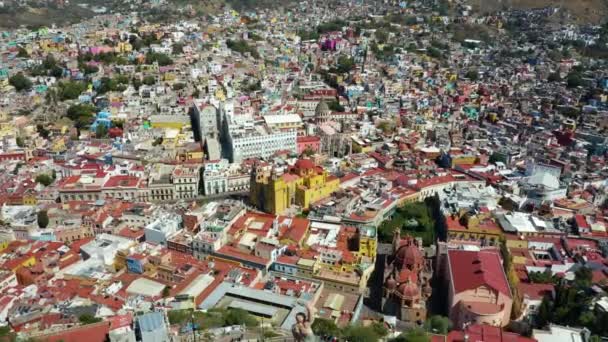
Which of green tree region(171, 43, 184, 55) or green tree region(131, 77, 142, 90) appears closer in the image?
green tree region(131, 77, 142, 90)

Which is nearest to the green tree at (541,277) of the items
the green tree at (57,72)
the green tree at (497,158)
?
the green tree at (497,158)

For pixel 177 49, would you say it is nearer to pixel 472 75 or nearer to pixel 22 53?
pixel 22 53

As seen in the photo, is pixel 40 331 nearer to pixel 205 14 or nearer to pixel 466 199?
pixel 466 199

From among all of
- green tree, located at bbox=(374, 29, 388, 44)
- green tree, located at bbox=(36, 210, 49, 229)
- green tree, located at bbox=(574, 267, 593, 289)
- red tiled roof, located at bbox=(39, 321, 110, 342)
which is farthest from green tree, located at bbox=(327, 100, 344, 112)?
red tiled roof, located at bbox=(39, 321, 110, 342)

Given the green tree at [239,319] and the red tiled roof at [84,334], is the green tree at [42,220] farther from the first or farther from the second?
the green tree at [239,319]

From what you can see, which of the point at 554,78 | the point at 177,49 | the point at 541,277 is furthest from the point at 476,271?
the point at 177,49

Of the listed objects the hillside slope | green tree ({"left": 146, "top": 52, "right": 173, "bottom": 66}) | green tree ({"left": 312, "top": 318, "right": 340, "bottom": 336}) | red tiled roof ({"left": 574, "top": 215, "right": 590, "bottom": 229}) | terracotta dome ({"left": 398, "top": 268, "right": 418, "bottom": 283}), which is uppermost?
the hillside slope

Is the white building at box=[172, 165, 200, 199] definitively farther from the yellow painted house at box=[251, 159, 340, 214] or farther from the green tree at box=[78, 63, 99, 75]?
the green tree at box=[78, 63, 99, 75]

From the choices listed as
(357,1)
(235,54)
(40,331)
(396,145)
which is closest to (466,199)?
(396,145)
